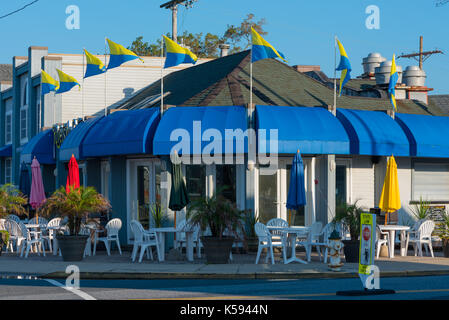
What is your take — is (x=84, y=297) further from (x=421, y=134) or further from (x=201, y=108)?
(x=421, y=134)

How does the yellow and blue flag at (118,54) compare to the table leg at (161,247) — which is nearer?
the table leg at (161,247)

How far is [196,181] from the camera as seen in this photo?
21266mm

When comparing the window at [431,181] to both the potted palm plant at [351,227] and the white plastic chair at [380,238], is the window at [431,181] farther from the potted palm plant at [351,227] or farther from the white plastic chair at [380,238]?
the potted palm plant at [351,227]

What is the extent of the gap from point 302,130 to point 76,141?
7750 mm

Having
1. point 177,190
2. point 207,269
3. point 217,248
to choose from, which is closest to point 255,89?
point 177,190

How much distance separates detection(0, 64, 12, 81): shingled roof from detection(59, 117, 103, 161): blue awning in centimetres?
3640

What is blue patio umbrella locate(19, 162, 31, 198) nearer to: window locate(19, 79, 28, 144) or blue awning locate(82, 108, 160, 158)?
blue awning locate(82, 108, 160, 158)

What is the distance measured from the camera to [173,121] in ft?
67.4

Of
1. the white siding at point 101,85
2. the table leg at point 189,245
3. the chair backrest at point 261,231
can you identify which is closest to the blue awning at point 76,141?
the white siding at point 101,85

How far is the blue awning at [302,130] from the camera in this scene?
2003 cm

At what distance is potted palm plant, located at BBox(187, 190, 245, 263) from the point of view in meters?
17.1

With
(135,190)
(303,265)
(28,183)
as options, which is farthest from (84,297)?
(28,183)

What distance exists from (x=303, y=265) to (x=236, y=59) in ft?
32.8

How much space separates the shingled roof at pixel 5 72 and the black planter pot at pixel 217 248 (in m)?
45.5
